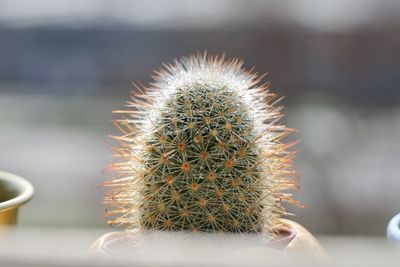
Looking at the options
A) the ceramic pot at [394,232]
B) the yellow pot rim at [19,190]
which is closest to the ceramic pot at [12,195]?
the yellow pot rim at [19,190]

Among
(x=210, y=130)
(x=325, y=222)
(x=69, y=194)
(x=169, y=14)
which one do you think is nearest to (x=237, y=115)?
(x=210, y=130)

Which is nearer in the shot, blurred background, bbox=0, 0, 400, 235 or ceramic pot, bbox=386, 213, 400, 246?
ceramic pot, bbox=386, 213, 400, 246

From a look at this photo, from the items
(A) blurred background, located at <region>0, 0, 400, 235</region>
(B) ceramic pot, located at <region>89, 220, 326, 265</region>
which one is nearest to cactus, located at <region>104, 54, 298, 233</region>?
(B) ceramic pot, located at <region>89, 220, 326, 265</region>

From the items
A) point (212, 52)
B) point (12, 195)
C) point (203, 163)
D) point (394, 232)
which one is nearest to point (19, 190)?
point (12, 195)

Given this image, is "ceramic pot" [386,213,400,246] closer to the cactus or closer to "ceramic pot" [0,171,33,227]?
the cactus

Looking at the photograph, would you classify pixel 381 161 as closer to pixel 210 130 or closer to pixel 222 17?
pixel 222 17

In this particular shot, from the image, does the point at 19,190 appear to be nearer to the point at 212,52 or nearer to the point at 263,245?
the point at 263,245
